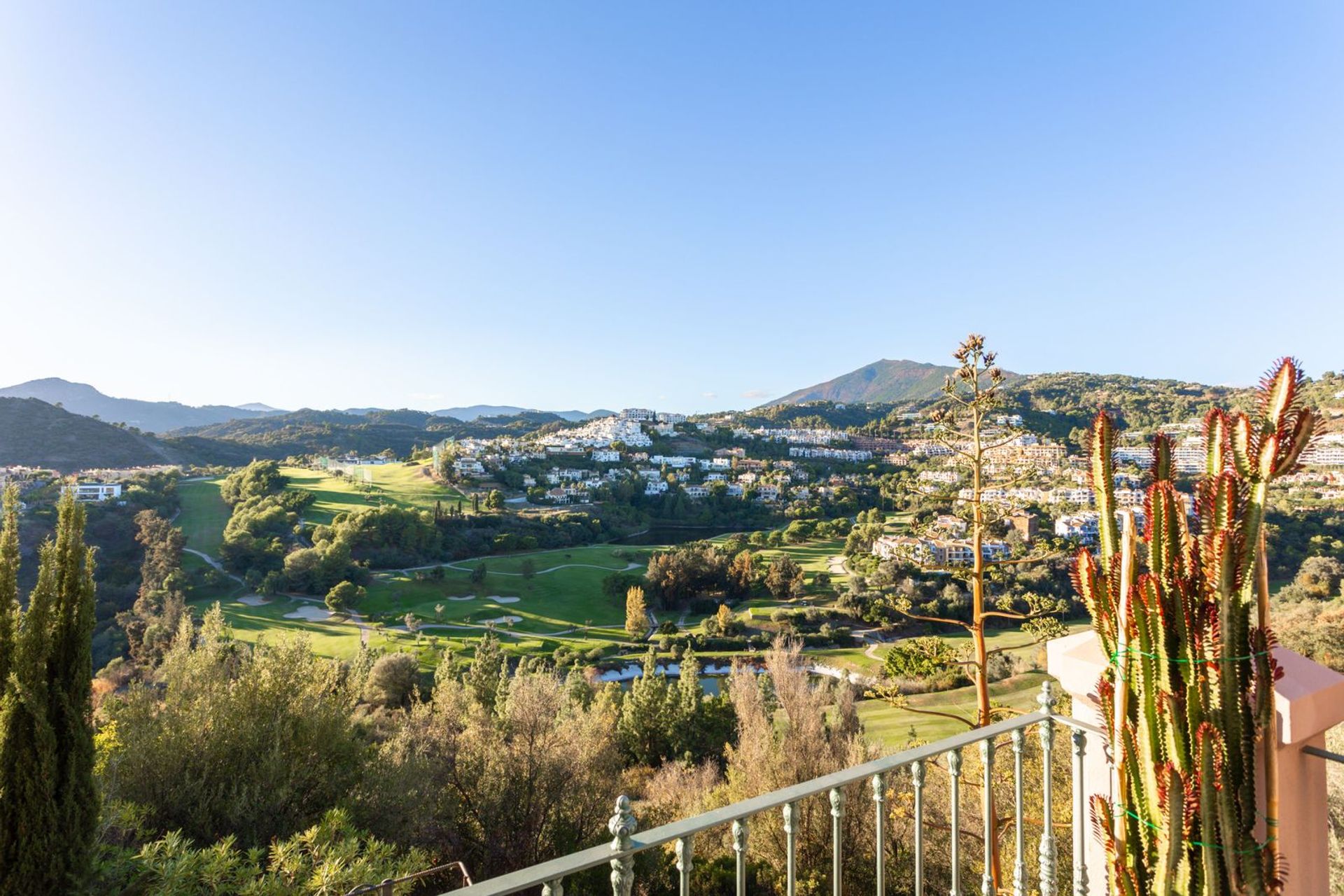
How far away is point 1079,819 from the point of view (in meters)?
2.18

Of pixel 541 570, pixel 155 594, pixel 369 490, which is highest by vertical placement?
pixel 369 490

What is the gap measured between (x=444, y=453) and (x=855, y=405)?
67.1m

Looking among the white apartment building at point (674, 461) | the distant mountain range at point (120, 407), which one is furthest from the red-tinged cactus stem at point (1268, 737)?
the distant mountain range at point (120, 407)

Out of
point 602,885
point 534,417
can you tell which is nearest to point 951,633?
point 602,885

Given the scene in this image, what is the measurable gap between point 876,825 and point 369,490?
56.6 metres

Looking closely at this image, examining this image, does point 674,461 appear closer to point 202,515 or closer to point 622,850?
point 202,515

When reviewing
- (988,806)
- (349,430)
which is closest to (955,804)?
(988,806)

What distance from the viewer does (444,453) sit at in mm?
59562

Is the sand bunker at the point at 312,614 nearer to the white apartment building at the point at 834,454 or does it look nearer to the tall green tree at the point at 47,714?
the tall green tree at the point at 47,714

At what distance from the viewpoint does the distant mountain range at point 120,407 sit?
9325 centimetres

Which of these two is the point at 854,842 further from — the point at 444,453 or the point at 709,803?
the point at 444,453

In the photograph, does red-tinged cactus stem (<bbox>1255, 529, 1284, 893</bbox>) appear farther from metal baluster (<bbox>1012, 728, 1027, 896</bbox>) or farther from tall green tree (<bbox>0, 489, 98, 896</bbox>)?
tall green tree (<bbox>0, 489, 98, 896</bbox>)

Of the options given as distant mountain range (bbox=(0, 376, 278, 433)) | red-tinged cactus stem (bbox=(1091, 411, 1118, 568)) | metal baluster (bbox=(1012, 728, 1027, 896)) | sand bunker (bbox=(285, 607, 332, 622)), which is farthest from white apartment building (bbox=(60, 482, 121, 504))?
distant mountain range (bbox=(0, 376, 278, 433))

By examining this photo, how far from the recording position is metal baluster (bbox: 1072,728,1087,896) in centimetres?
210
